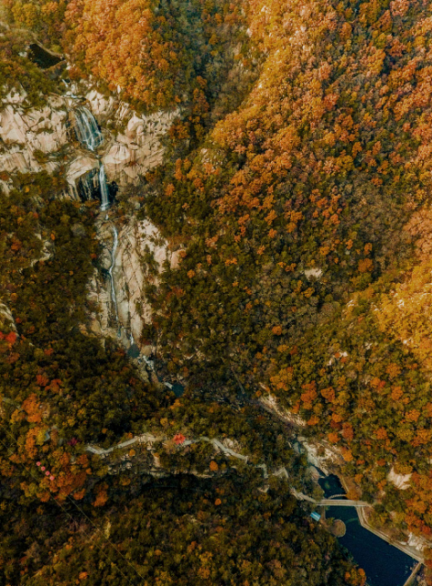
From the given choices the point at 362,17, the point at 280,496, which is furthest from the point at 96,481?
the point at 362,17

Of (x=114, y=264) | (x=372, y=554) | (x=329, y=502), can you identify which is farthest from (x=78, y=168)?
(x=372, y=554)

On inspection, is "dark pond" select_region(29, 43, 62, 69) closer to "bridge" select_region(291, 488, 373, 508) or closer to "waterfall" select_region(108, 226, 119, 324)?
"waterfall" select_region(108, 226, 119, 324)

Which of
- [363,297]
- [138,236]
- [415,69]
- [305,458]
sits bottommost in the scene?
[305,458]

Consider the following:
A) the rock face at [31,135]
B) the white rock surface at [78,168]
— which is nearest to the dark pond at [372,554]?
the white rock surface at [78,168]

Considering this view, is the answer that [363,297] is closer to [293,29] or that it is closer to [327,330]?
[327,330]

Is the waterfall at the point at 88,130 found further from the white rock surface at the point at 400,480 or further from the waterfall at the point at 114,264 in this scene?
the white rock surface at the point at 400,480

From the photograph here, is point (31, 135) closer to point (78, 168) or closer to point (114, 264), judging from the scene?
point (78, 168)
